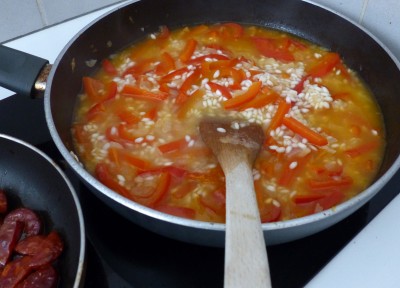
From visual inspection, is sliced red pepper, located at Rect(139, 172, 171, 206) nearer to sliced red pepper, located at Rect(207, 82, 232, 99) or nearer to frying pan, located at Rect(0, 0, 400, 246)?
frying pan, located at Rect(0, 0, 400, 246)

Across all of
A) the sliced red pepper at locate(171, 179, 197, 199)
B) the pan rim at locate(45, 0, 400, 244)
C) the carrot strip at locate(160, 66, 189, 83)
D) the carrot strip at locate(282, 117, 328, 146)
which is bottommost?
the sliced red pepper at locate(171, 179, 197, 199)

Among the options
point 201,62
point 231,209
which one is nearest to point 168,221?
point 231,209

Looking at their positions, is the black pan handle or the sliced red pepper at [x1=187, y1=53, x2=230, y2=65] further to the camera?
the sliced red pepper at [x1=187, y1=53, x2=230, y2=65]

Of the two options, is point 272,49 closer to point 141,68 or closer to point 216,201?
point 141,68

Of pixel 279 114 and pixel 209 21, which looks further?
pixel 209 21

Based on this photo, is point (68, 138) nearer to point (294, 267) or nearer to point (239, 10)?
point (294, 267)

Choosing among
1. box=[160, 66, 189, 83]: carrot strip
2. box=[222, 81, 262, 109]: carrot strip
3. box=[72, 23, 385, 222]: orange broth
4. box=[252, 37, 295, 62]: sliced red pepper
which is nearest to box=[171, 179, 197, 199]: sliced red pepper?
box=[72, 23, 385, 222]: orange broth

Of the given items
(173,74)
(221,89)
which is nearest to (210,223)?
(221,89)
